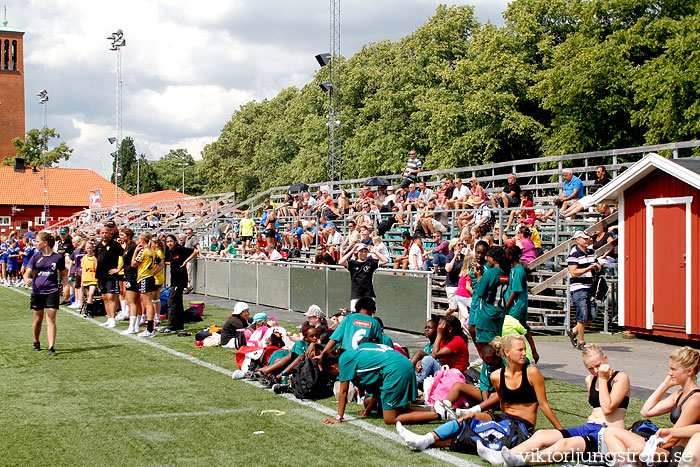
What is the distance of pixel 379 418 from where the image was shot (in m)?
7.75

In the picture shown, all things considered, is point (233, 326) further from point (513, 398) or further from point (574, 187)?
point (574, 187)

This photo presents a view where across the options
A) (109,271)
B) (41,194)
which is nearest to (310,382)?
(109,271)

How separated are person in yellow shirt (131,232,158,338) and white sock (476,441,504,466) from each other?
30.1 ft

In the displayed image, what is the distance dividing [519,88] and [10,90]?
7433 cm

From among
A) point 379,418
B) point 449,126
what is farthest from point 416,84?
point 379,418

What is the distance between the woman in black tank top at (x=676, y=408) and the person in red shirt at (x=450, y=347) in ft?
8.79

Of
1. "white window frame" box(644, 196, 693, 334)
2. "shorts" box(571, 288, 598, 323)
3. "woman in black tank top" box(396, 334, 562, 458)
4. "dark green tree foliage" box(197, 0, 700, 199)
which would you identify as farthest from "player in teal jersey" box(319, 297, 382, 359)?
"dark green tree foliage" box(197, 0, 700, 199)

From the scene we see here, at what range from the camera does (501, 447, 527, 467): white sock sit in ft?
19.4

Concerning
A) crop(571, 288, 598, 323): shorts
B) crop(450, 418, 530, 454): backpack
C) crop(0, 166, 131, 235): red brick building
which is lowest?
crop(450, 418, 530, 454): backpack

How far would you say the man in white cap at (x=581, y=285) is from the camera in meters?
12.4

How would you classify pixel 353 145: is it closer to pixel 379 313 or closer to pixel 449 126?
pixel 449 126

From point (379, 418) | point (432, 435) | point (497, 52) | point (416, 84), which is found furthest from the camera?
point (416, 84)

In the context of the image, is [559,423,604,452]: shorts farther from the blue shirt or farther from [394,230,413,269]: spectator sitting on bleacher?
the blue shirt

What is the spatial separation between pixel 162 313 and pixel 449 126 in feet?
72.9
